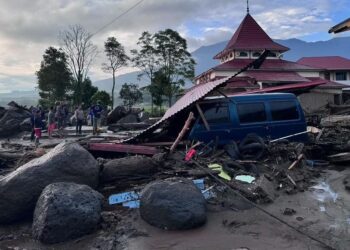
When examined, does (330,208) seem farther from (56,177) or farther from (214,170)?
(56,177)

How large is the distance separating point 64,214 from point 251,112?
19.0 ft

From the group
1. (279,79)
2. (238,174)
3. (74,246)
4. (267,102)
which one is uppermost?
(279,79)

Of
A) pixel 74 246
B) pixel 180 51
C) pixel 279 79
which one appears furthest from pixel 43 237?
pixel 180 51

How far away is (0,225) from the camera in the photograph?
7.71m

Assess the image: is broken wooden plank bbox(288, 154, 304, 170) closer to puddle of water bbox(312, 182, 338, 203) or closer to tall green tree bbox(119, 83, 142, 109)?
puddle of water bbox(312, 182, 338, 203)

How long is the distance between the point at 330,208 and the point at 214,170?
7.82 feet

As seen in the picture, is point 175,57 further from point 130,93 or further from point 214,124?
point 214,124

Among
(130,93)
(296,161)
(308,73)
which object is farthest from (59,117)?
(130,93)

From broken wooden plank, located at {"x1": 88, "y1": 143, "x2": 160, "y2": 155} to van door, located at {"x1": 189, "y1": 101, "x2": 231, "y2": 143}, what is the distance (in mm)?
1048

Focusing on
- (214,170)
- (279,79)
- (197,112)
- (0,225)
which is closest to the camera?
(0,225)

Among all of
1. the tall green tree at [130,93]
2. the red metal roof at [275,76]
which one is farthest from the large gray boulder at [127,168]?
the tall green tree at [130,93]

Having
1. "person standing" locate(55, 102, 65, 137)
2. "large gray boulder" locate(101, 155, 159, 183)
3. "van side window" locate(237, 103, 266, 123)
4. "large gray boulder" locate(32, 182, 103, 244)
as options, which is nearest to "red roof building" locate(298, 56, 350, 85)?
"person standing" locate(55, 102, 65, 137)

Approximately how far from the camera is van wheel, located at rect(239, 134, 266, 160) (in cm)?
995

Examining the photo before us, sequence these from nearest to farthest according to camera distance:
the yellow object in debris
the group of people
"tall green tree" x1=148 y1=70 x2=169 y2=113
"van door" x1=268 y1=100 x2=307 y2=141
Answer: the yellow object in debris < "van door" x1=268 y1=100 x2=307 y2=141 < the group of people < "tall green tree" x1=148 y1=70 x2=169 y2=113
